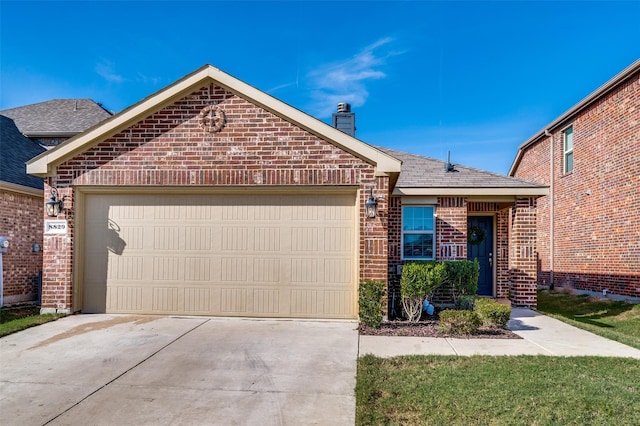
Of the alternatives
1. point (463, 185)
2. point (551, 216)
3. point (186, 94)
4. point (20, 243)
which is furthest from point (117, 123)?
point (551, 216)

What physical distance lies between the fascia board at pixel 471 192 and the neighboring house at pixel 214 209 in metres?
1.46

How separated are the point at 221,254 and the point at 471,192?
5.83m

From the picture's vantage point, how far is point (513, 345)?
6148 mm

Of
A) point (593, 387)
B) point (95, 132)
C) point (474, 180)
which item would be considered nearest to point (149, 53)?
point (95, 132)

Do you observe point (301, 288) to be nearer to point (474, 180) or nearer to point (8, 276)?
point (474, 180)

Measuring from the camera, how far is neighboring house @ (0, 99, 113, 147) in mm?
13500

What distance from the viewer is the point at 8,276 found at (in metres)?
9.27

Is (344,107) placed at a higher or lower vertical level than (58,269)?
higher

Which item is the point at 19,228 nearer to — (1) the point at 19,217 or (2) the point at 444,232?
(1) the point at 19,217

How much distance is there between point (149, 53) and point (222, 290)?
30.5 feet

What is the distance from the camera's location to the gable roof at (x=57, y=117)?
44.4 feet

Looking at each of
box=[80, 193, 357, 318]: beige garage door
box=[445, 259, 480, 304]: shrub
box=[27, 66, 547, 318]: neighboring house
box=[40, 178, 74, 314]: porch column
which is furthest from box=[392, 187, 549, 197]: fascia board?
box=[40, 178, 74, 314]: porch column

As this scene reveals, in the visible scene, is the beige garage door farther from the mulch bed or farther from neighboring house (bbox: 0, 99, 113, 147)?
neighboring house (bbox: 0, 99, 113, 147)

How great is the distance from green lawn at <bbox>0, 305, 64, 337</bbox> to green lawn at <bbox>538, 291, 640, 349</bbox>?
10.0m
